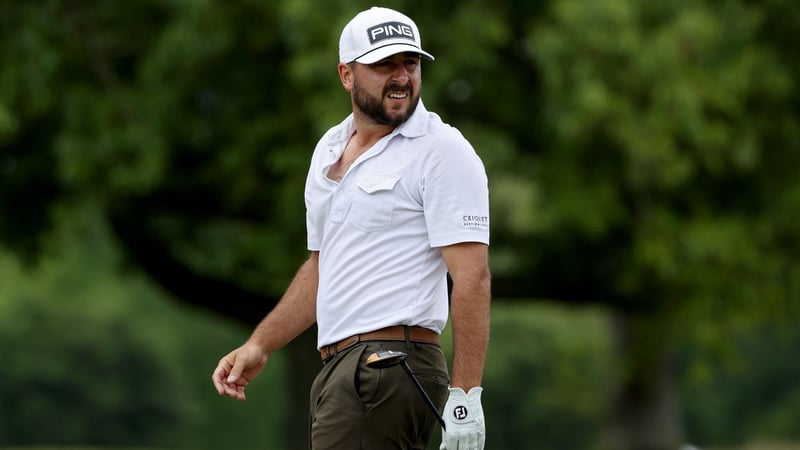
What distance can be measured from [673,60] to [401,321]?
7.40 m

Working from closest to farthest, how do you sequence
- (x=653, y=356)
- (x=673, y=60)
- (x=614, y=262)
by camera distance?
(x=673, y=60), (x=614, y=262), (x=653, y=356)

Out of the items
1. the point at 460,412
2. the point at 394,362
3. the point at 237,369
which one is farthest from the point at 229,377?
the point at 460,412

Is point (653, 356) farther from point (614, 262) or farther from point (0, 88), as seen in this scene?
point (0, 88)

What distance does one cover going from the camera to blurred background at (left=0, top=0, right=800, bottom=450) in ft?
37.1

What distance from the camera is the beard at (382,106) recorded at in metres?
4.34

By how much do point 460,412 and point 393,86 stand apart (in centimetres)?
98

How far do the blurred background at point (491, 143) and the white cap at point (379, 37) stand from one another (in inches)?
260

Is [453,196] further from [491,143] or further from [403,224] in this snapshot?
[491,143]

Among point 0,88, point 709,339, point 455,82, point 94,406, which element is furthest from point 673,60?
point 94,406

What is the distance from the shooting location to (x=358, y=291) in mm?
4320

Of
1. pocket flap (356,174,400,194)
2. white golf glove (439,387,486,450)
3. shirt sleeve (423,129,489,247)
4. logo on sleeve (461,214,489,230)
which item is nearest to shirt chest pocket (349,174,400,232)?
pocket flap (356,174,400,194)

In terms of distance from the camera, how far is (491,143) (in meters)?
11.8

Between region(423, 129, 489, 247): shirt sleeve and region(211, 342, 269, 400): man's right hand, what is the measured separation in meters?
0.75

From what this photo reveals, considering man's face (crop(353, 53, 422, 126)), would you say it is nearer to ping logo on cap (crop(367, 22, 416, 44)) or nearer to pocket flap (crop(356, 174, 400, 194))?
ping logo on cap (crop(367, 22, 416, 44))
